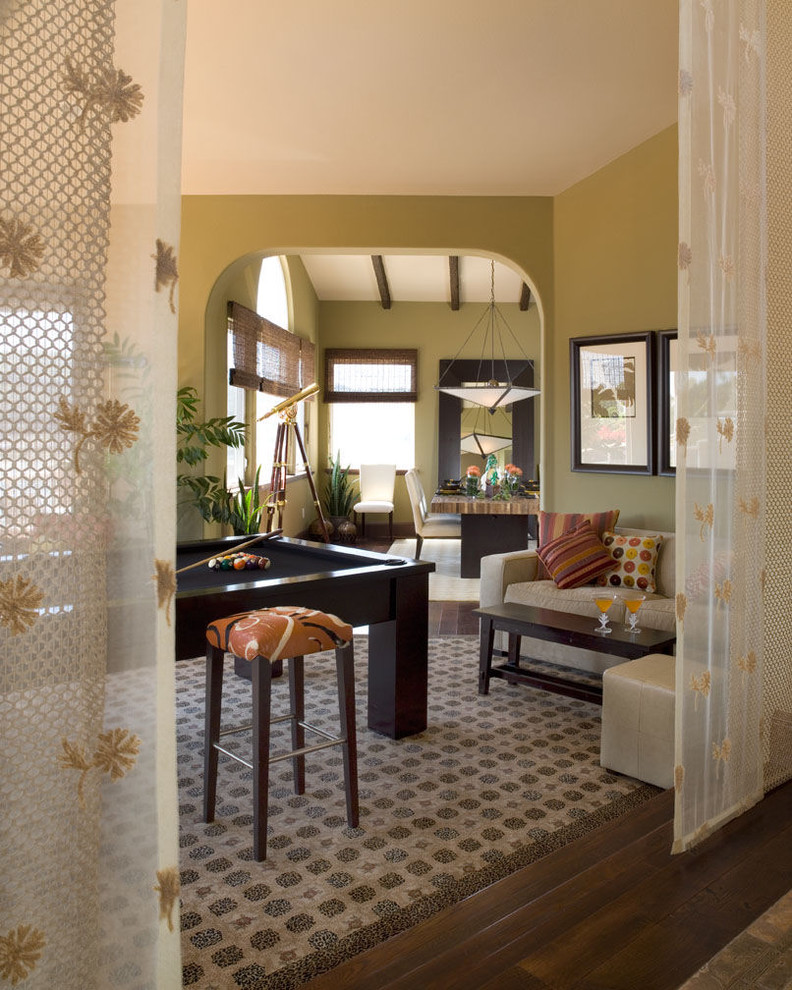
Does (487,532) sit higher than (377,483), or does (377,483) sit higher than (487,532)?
(377,483)

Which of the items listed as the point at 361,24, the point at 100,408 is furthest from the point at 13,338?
the point at 361,24

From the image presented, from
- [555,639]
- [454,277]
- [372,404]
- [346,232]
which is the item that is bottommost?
[555,639]

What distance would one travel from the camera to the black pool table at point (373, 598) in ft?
9.95

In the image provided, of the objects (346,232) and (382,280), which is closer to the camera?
(346,232)

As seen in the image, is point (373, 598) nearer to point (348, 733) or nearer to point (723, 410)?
point (348, 733)

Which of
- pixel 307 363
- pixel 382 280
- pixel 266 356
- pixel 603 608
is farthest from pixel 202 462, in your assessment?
pixel 382 280

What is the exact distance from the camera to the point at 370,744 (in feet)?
11.4

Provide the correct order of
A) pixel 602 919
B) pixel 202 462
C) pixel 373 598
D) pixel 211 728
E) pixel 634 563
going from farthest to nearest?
pixel 202 462 → pixel 634 563 → pixel 373 598 → pixel 211 728 → pixel 602 919

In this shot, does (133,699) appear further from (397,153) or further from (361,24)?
(397,153)

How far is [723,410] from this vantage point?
7.38ft

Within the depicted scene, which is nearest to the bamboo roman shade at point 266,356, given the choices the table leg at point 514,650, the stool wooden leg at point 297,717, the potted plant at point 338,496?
the potted plant at point 338,496

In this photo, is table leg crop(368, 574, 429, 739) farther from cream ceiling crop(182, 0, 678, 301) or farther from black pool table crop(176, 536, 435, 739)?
cream ceiling crop(182, 0, 678, 301)

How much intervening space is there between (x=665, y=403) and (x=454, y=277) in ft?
18.4

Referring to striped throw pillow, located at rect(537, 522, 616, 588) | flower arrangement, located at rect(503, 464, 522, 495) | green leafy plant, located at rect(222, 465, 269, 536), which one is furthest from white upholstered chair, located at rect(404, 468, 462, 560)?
striped throw pillow, located at rect(537, 522, 616, 588)
